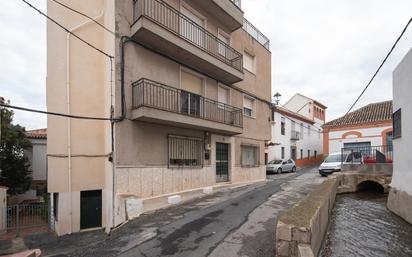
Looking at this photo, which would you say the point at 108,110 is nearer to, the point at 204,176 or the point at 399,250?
the point at 204,176

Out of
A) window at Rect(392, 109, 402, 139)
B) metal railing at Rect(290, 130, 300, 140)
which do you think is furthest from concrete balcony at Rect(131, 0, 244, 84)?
metal railing at Rect(290, 130, 300, 140)

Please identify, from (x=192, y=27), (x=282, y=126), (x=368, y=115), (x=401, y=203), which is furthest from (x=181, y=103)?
(x=368, y=115)

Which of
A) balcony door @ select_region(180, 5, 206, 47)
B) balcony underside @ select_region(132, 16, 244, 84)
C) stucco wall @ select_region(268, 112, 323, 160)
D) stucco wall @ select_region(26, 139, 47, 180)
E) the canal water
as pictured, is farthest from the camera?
stucco wall @ select_region(268, 112, 323, 160)

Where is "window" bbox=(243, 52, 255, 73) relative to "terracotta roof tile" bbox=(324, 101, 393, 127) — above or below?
above

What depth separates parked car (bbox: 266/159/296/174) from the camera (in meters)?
22.2

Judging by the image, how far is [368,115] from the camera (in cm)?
2697

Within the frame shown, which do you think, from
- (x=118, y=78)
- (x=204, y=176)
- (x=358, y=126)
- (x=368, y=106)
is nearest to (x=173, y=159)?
(x=204, y=176)

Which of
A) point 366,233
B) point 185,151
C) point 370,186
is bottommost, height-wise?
point 370,186

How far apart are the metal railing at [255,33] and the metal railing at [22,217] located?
14.5 meters

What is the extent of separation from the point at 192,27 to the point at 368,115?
24.3m

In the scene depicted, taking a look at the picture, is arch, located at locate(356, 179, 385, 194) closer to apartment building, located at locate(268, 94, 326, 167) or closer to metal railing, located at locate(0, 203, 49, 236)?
apartment building, located at locate(268, 94, 326, 167)

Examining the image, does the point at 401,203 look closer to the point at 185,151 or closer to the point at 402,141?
the point at 402,141

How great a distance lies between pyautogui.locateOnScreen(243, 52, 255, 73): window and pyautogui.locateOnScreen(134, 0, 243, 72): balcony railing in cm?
170

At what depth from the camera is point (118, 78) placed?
329 inches
